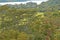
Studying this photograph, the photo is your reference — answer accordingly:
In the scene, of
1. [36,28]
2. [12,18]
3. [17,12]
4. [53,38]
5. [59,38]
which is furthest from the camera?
[17,12]

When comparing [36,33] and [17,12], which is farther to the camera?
[17,12]

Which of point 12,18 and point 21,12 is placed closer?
point 12,18

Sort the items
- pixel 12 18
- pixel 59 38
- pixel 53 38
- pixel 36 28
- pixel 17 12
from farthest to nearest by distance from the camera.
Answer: pixel 17 12 → pixel 12 18 → pixel 36 28 → pixel 53 38 → pixel 59 38

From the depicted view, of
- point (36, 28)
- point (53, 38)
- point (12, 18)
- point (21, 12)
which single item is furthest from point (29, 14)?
point (53, 38)

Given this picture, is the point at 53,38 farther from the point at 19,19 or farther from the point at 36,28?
the point at 19,19

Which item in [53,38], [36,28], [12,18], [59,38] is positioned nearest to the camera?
[59,38]

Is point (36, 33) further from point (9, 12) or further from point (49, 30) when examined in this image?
point (9, 12)

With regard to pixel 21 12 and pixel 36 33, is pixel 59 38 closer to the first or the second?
pixel 36 33

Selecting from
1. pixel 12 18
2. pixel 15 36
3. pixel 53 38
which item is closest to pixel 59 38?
pixel 53 38

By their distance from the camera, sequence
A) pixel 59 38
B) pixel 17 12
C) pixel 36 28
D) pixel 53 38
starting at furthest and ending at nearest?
1. pixel 17 12
2. pixel 36 28
3. pixel 53 38
4. pixel 59 38
